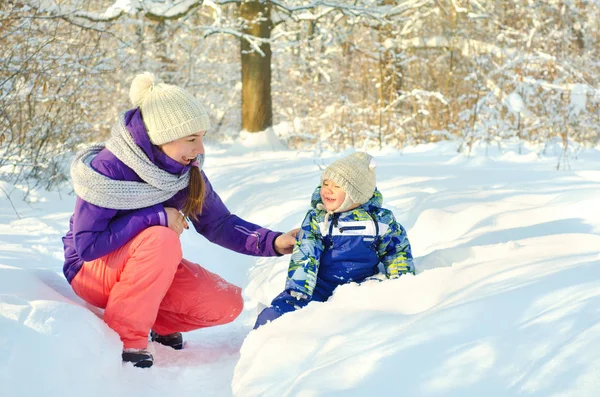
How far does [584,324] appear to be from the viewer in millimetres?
1779

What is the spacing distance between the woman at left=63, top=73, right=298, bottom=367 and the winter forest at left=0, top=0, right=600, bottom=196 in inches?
95.8

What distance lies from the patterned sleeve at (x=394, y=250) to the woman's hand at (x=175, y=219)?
101 centimetres

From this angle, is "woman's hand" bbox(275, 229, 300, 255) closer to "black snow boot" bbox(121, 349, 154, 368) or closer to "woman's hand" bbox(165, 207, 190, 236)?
"woman's hand" bbox(165, 207, 190, 236)

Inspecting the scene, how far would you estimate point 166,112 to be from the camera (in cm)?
310

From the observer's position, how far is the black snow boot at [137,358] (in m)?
2.95

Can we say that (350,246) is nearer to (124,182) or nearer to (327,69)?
(124,182)

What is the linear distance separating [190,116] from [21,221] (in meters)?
3.14

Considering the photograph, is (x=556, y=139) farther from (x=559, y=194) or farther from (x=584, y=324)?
(x=584, y=324)

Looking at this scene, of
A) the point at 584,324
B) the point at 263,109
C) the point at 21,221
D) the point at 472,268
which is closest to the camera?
the point at 584,324

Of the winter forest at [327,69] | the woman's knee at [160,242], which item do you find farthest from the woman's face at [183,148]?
the winter forest at [327,69]

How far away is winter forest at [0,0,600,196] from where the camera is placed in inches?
279

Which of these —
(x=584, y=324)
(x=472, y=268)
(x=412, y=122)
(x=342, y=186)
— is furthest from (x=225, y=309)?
(x=412, y=122)

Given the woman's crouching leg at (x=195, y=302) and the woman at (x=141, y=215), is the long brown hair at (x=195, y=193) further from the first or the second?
the woman's crouching leg at (x=195, y=302)

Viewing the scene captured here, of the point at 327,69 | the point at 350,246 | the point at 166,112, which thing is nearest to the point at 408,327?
the point at 350,246
